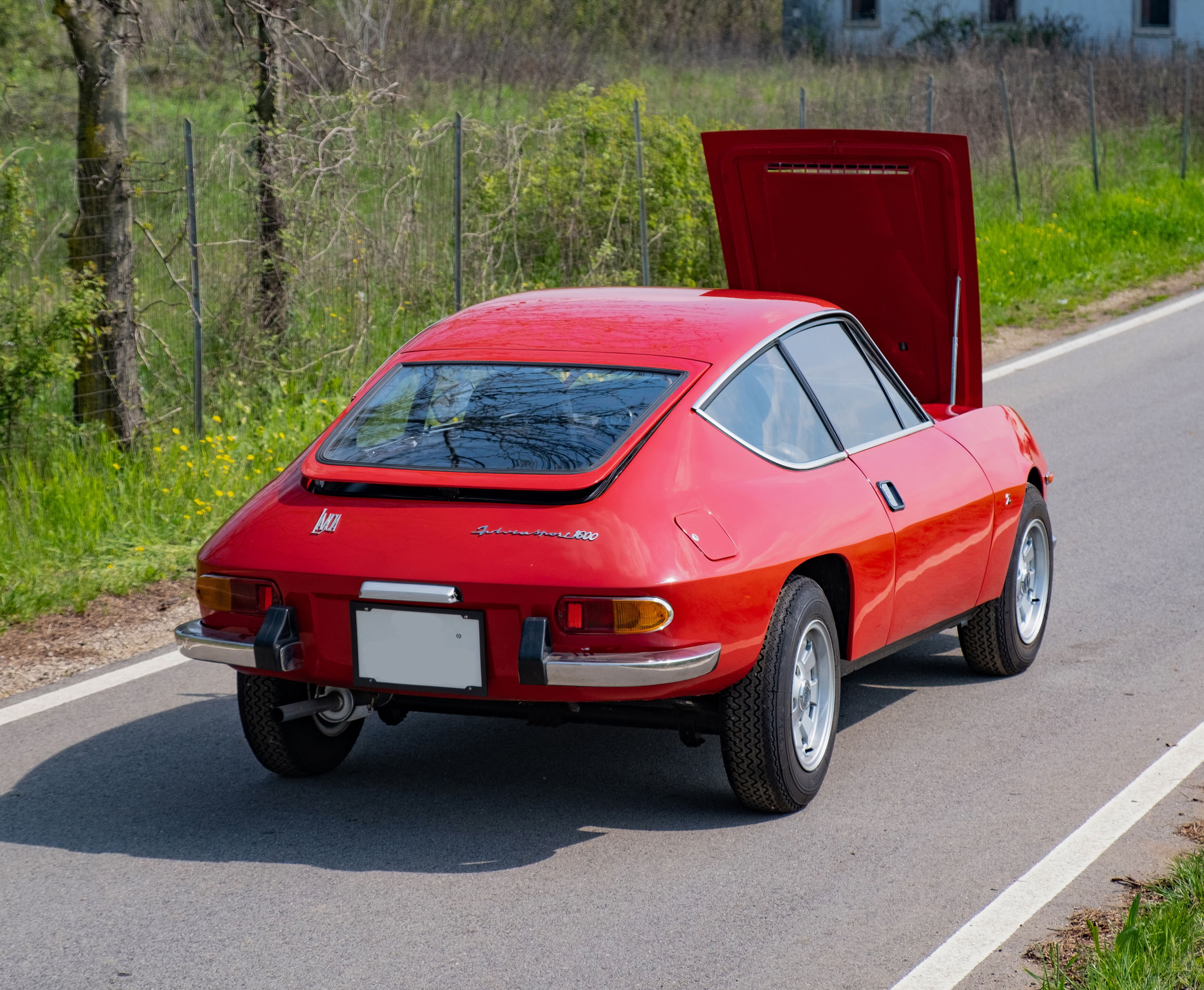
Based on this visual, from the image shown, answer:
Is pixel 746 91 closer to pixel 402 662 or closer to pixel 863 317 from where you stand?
pixel 863 317

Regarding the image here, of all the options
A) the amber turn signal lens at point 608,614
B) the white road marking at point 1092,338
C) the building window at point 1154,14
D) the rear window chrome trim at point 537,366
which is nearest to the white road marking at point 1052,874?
the amber turn signal lens at point 608,614

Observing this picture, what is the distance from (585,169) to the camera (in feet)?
45.3

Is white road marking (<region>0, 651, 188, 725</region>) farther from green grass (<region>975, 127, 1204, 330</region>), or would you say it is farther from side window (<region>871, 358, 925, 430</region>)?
green grass (<region>975, 127, 1204, 330</region>)

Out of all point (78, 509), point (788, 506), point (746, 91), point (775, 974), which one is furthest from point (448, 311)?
point (746, 91)

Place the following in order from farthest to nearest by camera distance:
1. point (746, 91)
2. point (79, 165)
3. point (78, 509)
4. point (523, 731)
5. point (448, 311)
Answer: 1. point (746, 91)
2. point (448, 311)
3. point (79, 165)
4. point (78, 509)
5. point (523, 731)

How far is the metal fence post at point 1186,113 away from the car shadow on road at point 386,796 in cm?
1957

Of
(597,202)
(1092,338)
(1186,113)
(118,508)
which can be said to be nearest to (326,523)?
(118,508)

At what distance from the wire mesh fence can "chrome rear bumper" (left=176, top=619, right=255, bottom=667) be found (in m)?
4.05

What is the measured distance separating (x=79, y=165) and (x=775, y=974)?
7.35m

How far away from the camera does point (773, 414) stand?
16.7 ft

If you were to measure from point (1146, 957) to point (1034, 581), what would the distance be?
2.95 metres

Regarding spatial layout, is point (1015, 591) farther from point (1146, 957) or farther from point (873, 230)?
point (1146, 957)

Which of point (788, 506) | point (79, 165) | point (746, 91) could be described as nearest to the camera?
point (788, 506)

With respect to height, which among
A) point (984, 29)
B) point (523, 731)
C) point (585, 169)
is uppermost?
point (984, 29)
